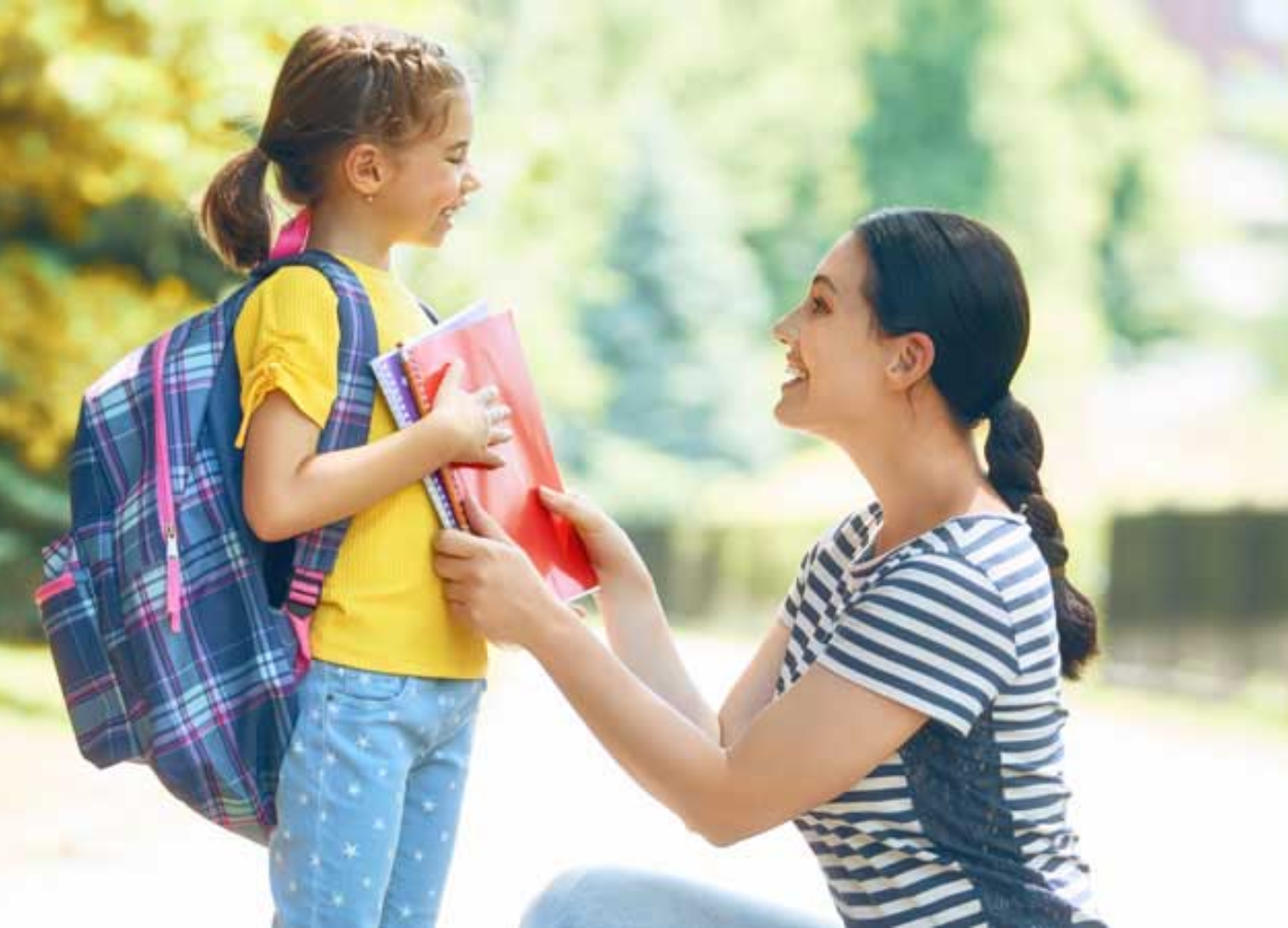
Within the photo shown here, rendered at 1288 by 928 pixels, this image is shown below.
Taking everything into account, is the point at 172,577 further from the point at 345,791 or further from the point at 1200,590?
the point at 1200,590

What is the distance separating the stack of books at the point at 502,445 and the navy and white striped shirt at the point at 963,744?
383 mm

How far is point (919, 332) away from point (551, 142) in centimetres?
777

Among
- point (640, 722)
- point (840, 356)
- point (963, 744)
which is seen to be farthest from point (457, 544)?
point (963, 744)

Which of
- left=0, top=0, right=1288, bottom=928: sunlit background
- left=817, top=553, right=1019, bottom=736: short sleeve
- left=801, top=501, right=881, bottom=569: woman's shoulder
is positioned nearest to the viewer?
left=817, top=553, right=1019, bottom=736: short sleeve

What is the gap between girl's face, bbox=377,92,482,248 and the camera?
2.42 metres

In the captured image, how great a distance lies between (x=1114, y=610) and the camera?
11344mm

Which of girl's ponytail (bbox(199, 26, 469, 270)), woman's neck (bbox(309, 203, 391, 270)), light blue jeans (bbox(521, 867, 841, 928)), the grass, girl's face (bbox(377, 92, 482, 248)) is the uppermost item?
girl's ponytail (bbox(199, 26, 469, 270))

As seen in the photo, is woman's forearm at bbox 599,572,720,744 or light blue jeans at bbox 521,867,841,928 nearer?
light blue jeans at bbox 521,867,841,928

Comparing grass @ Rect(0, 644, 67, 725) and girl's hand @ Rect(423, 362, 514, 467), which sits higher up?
girl's hand @ Rect(423, 362, 514, 467)

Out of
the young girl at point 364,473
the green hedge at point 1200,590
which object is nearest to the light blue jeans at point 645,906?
the young girl at point 364,473

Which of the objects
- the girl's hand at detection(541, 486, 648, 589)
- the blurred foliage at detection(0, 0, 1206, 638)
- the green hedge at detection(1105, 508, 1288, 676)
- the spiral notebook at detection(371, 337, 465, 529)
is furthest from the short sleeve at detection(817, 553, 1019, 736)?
the green hedge at detection(1105, 508, 1288, 676)

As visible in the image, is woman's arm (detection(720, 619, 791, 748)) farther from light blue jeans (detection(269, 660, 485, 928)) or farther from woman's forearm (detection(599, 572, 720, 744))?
light blue jeans (detection(269, 660, 485, 928))

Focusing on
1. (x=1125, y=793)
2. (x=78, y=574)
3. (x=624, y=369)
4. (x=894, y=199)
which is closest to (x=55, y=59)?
(x=1125, y=793)

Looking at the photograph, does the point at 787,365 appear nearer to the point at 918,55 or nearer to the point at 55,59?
the point at 55,59
